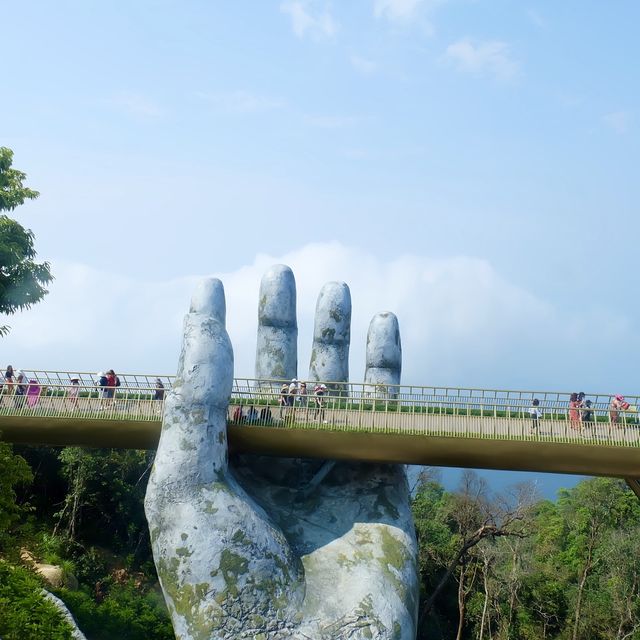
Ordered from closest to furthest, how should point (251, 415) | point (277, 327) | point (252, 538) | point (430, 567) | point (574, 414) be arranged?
point (252, 538)
point (574, 414)
point (251, 415)
point (277, 327)
point (430, 567)

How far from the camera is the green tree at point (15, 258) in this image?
21.0 m

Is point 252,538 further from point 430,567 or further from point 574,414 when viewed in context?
point 430,567

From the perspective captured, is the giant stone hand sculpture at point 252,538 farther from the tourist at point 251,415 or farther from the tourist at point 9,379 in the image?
the tourist at point 9,379

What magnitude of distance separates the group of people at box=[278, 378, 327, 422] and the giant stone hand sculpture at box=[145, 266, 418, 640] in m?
1.48

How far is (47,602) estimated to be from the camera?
52.1 ft

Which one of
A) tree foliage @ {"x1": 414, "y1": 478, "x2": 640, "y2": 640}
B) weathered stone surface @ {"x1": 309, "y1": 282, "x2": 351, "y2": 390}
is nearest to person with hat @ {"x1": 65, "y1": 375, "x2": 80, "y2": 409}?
weathered stone surface @ {"x1": 309, "y1": 282, "x2": 351, "y2": 390}

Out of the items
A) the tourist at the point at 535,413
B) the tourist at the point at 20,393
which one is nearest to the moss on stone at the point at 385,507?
the tourist at the point at 535,413

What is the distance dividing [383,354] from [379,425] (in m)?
3.50

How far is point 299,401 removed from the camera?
1684 cm

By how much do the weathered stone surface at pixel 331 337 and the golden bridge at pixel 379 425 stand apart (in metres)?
2.06

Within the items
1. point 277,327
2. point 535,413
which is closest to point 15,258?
point 277,327

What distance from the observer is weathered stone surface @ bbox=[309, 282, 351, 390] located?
19.6 m

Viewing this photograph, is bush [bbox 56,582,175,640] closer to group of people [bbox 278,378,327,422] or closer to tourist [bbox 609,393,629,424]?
group of people [bbox 278,378,327,422]

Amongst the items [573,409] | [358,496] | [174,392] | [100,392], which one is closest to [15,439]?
[100,392]
